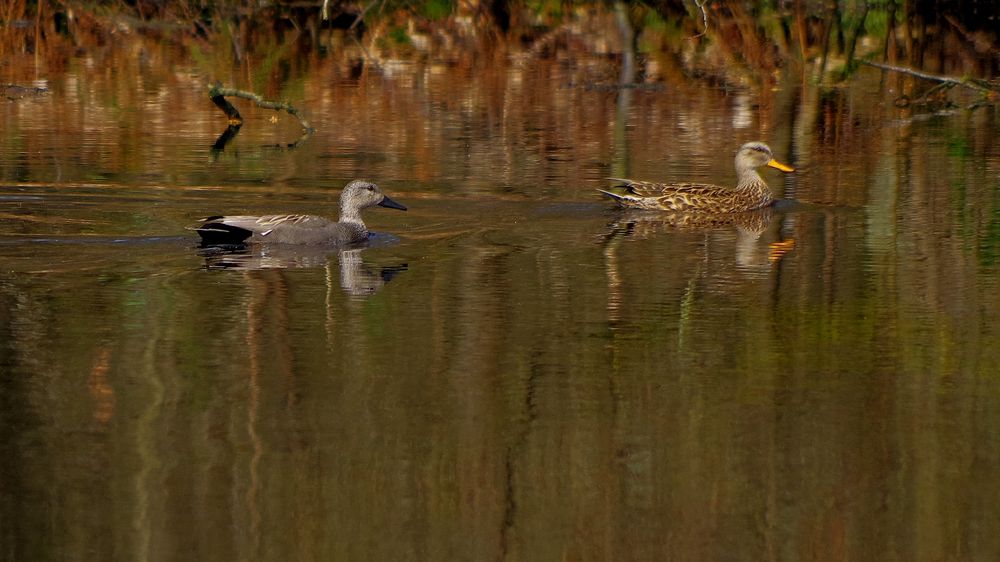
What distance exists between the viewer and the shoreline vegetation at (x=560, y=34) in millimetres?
25875

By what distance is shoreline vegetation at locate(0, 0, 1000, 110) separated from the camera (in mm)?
25875

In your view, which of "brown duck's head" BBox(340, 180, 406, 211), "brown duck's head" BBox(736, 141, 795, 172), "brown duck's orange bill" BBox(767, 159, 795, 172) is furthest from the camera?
"brown duck's orange bill" BBox(767, 159, 795, 172)

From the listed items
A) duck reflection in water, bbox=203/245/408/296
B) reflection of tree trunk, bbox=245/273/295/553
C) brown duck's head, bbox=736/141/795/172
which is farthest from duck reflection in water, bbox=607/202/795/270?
reflection of tree trunk, bbox=245/273/295/553

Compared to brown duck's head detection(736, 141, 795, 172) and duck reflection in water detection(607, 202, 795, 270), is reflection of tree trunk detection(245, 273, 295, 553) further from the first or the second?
brown duck's head detection(736, 141, 795, 172)

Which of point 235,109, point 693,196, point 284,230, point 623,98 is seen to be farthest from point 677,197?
point 623,98

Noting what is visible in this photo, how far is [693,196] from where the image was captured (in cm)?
1384

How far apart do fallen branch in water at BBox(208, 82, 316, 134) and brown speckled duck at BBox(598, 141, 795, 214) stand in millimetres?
4867

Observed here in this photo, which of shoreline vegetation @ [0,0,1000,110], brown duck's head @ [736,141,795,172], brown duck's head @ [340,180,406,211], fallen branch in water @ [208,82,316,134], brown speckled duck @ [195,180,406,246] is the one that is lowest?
brown speckled duck @ [195,180,406,246]

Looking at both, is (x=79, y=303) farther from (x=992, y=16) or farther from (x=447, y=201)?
(x=992, y=16)

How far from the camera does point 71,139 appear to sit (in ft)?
56.8

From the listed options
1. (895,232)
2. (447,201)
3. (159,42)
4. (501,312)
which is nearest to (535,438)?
(501,312)

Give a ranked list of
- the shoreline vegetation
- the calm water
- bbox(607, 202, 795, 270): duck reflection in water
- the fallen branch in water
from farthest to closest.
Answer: the shoreline vegetation, the fallen branch in water, bbox(607, 202, 795, 270): duck reflection in water, the calm water

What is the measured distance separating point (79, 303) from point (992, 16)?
87.8 ft

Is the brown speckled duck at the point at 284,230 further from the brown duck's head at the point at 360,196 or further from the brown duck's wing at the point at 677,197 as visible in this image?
the brown duck's wing at the point at 677,197
